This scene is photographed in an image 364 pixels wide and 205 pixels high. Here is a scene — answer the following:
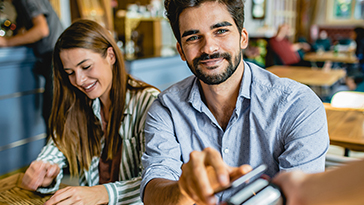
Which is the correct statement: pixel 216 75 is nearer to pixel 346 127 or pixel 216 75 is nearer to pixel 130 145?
pixel 130 145

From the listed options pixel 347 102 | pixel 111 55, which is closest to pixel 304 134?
pixel 111 55

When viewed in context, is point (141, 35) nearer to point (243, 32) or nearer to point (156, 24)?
point (156, 24)

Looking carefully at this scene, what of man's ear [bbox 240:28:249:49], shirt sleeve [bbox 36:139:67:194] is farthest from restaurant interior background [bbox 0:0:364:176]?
shirt sleeve [bbox 36:139:67:194]

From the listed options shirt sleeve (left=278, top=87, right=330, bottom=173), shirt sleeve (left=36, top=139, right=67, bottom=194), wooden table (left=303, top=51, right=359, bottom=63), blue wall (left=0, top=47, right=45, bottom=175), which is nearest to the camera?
shirt sleeve (left=278, top=87, right=330, bottom=173)

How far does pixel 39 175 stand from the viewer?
1184mm

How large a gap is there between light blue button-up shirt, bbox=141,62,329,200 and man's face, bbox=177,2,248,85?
9 cm

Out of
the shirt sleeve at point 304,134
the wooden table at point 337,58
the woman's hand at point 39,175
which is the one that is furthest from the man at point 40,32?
the wooden table at point 337,58

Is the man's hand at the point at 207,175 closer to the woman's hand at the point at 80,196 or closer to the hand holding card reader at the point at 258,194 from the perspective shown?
the hand holding card reader at the point at 258,194

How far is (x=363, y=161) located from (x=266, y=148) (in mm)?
682

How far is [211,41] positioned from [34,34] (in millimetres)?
1841

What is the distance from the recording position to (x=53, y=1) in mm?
3775

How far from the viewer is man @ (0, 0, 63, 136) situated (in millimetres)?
2381

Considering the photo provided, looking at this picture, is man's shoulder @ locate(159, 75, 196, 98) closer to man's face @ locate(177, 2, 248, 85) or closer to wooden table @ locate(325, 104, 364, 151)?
man's face @ locate(177, 2, 248, 85)

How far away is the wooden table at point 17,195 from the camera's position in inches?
41.8
